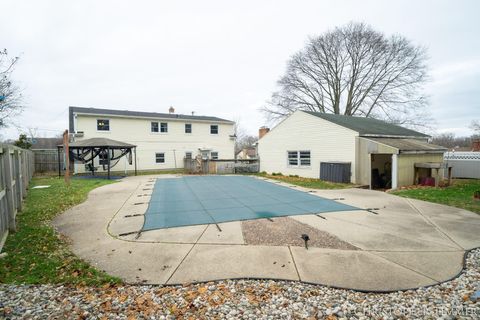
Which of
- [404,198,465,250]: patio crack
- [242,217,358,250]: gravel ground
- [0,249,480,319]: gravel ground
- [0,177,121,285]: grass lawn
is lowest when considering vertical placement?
[404,198,465,250]: patio crack

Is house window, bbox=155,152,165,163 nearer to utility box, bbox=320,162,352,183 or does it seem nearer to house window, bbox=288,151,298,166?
house window, bbox=288,151,298,166

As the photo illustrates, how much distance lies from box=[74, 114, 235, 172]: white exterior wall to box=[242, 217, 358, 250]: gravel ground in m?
19.5

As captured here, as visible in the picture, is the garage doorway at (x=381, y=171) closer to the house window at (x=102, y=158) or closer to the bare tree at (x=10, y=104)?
the house window at (x=102, y=158)

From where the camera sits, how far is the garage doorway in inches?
547

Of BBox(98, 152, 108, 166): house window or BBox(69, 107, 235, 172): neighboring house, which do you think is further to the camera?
BBox(69, 107, 235, 172): neighboring house

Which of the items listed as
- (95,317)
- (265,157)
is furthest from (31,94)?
(95,317)

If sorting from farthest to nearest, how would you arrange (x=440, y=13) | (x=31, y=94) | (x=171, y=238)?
1. (x=31, y=94)
2. (x=440, y=13)
3. (x=171, y=238)

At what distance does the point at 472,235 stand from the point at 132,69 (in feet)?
75.6

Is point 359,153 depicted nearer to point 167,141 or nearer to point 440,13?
point 440,13

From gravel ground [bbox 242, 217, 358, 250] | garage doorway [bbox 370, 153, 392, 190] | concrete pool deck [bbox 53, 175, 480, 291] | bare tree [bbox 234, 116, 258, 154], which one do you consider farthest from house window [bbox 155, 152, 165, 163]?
bare tree [bbox 234, 116, 258, 154]

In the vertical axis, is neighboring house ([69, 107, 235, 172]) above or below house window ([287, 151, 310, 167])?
above

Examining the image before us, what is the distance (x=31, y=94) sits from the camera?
15617 millimetres

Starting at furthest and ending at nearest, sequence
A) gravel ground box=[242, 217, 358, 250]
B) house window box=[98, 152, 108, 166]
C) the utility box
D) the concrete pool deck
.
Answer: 1. house window box=[98, 152, 108, 166]
2. the utility box
3. gravel ground box=[242, 217, 358, 250]
4. the concrete pool deck

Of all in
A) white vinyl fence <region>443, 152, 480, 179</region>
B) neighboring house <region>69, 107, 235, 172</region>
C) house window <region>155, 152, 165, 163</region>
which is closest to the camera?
white vinyl fence <region>443, 152, 480, 179</region>
